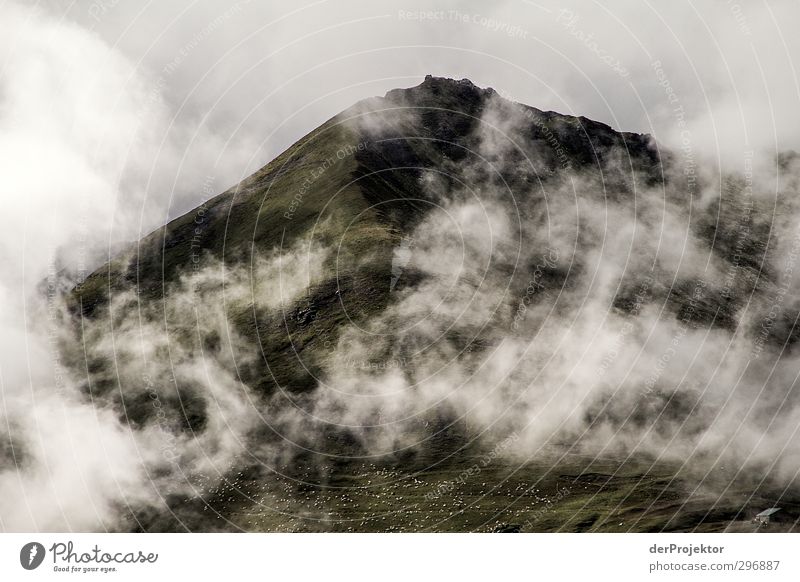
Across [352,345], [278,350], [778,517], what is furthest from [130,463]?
[778,517]

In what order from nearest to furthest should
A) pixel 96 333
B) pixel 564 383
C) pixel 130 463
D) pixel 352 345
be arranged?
pixel 130 463 → pixel 352 345 → pixel 564 383 → pixel 96 333

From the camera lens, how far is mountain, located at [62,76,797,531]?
104 meters

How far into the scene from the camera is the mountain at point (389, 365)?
10394cm

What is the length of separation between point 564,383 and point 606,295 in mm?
47066

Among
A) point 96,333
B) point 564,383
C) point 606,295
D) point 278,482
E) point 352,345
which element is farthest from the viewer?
point 606,295

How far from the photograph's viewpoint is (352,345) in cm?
13800

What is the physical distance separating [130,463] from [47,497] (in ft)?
74.6

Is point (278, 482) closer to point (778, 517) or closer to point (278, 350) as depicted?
point (278, 350)

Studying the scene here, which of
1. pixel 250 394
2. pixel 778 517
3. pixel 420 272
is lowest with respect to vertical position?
pixel 778 517

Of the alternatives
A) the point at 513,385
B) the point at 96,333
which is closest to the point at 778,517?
the point at 513,385

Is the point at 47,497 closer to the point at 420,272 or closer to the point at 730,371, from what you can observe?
the point at 420,272

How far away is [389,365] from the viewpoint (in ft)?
437

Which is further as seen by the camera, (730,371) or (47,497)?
(730,371)

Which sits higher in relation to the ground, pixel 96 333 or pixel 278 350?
pixel 96 333
